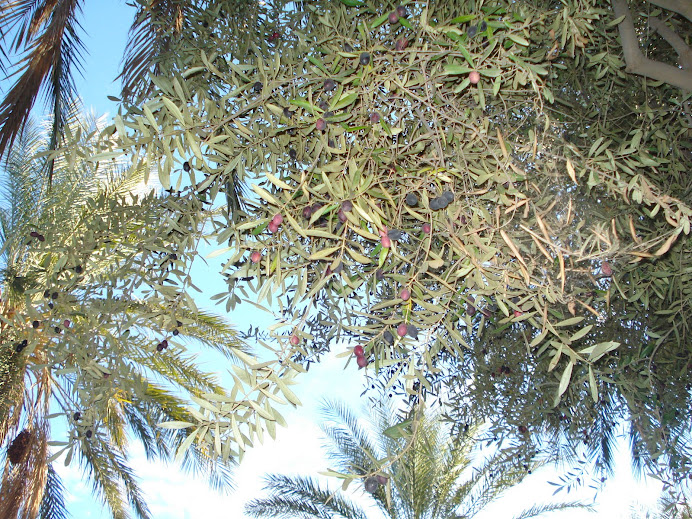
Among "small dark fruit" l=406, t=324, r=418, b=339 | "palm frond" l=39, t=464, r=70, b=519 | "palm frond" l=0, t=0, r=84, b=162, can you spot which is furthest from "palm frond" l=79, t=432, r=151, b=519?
"small dark fruit" l=406, t=324, r=418, b=339

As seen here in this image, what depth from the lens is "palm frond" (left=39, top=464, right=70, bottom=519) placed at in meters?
7.12

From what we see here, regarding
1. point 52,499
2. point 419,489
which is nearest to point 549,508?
point 419,489

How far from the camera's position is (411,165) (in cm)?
156

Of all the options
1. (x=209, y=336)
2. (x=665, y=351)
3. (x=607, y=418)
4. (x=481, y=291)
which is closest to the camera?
(x=481, y=291)

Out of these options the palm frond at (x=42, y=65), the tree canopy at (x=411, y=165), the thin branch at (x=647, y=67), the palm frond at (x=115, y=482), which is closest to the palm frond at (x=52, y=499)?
the palm frond at (x=115, y=482)

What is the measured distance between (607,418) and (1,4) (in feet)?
19.2

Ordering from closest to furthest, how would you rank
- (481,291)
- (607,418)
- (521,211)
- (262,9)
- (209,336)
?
(481,291), (521,211), (262,9), (607,418), (209,336)

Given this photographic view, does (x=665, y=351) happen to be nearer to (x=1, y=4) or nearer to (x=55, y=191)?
(x=1, y=4)

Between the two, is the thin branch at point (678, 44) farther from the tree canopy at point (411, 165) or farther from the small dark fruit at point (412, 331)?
the small dark fruit at point (412, 331)

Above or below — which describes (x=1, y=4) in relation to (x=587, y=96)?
above

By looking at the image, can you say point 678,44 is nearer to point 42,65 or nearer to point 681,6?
point 681,6

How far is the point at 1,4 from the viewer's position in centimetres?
471

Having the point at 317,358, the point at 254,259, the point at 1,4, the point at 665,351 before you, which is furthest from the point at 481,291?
the point at 1,4

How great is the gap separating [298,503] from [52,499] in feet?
10.1
